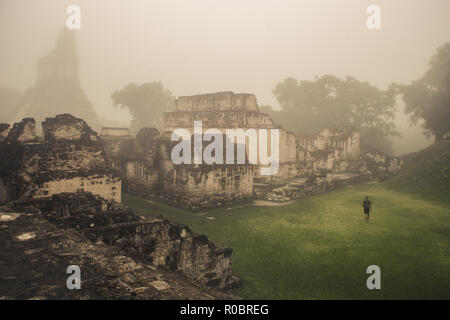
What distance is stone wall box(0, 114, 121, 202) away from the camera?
9195 mm

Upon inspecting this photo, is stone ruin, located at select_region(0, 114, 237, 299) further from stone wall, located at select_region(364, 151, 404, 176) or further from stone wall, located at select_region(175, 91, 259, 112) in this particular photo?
stone wall, located at select_region(364, 151, 404, 176)

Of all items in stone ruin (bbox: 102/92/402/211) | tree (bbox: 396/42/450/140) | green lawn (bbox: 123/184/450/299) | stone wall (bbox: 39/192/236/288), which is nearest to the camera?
stone wall (bbox: 39/192/236/288)

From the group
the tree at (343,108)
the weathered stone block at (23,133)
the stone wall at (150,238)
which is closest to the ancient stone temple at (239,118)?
the weathered stone block at (23,133)

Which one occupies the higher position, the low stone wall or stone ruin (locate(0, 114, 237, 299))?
stone ruin (locate(0, 114, 237, 299))

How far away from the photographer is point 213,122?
65.0 ft

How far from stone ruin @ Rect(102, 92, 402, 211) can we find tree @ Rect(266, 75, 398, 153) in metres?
12.1

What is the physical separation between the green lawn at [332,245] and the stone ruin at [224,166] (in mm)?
947

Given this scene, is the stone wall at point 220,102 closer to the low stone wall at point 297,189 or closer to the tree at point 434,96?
the low stone wall at point 297,189

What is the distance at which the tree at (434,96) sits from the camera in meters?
24.8

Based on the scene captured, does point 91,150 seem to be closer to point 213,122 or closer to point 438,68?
point 213,122

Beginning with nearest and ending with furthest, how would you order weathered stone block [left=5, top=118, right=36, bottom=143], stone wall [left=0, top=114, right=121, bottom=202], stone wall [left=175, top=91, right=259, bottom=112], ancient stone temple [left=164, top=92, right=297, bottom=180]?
stone wall [left=0, top=114, right=121, bottom=202] < weathered stone block [left=5, top=118, right=36, bottom=143] < ancient stone temple [left=164, top=92, right=297, bottom=180] < stone wall [left=175, top=91, right=259, bottom=112]

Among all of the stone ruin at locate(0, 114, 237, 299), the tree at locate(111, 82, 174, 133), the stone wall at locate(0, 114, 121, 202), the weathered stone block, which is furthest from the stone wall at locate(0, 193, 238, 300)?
the tree at locate(111, 82, 174, 133)

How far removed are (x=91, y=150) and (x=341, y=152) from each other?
21.0 m

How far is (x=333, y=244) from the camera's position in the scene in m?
8.52
